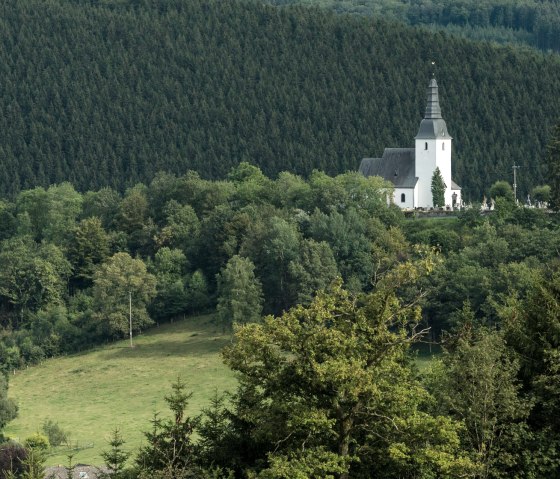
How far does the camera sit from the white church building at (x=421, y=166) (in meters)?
136

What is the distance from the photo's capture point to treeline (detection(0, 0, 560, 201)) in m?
162

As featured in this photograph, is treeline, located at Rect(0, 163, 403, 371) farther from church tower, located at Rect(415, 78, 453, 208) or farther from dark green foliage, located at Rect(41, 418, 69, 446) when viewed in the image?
dark green foliage, located at Rect(41, 418, 69, 446)

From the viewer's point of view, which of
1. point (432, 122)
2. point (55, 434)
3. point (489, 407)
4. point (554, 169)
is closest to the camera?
point (489, 407)

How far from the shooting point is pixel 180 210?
13350cm

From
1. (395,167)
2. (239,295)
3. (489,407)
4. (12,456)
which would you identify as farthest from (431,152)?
(489,407)

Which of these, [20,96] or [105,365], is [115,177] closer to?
[20,96]

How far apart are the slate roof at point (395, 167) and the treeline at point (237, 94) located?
10.6 meters

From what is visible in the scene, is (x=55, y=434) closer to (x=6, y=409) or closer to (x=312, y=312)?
(x=6, y=409)

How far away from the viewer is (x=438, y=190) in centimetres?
13538

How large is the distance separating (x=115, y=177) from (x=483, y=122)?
3302 centimetres

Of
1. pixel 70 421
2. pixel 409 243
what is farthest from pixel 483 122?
pixel 70 421

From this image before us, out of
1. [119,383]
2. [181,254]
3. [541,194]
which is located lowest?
[119,383]

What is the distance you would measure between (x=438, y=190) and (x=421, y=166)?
11.1 feet

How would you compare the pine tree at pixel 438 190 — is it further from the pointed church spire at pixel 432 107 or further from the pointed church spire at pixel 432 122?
the pointed church spire at pixel 432 107
